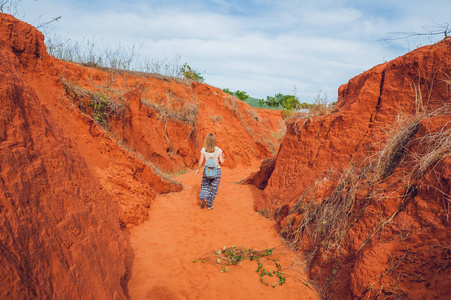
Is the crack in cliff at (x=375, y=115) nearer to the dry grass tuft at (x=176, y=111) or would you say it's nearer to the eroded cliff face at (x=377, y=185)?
the eroded cliff face at (x=377, y=185)

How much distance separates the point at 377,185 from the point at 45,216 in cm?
337

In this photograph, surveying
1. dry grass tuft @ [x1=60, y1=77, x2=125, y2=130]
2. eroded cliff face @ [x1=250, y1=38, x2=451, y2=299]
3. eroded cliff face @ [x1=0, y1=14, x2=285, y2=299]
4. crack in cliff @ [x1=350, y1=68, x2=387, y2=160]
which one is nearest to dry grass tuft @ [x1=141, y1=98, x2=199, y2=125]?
dry grass tuft @ [x1=60, y1=77, x2=125, y2=130]

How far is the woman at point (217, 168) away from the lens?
5.45 meters

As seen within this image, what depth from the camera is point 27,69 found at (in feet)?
14.3

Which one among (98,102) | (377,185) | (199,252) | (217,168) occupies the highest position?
(98,102)

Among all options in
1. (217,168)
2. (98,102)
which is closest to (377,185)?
(217,168)

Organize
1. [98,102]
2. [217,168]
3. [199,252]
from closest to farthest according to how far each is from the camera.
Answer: [199,252] < [217,168] < [98,102]

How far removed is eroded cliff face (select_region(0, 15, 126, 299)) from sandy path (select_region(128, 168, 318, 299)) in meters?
0.94

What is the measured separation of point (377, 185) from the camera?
3096 millimetres

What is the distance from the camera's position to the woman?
5453 millimetres

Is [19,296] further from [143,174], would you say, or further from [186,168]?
[186,168]

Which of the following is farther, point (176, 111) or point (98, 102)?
point (176, 111)

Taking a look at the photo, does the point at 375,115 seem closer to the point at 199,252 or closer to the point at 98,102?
the point at 199,252

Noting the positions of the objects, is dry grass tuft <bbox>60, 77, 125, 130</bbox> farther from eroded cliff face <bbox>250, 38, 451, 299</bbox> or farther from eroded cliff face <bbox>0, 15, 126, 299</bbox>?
eroded cliff face <bbox>250, 38, 451, 299</bbox>
